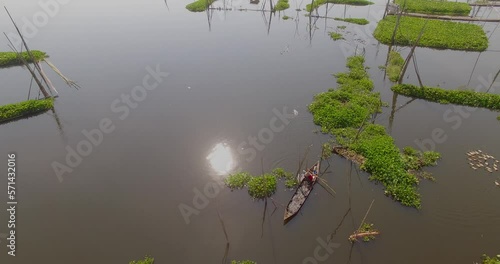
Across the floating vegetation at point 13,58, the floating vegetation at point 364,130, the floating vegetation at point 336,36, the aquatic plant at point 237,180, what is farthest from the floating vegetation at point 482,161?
the floating vegetation at point 13,58

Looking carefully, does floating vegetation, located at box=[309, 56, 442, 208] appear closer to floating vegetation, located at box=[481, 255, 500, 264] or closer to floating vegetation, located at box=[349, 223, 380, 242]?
floating vegetation, located at box=[349, 223, 380, 242]

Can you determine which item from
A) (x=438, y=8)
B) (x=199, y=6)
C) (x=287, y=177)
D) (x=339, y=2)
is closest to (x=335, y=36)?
(x=339, y=2)

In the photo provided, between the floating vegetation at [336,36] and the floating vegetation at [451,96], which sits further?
the floating vegetation at [336,36]

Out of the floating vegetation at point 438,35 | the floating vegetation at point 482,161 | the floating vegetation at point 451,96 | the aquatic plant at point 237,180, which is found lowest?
the floating vegetation at point 482,161

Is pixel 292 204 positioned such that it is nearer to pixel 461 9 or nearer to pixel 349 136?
pixel 349 136

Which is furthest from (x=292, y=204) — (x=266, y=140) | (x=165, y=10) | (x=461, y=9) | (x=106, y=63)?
(x=461, y=9)

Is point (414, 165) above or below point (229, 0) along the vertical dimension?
below

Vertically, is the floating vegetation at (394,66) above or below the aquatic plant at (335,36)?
below

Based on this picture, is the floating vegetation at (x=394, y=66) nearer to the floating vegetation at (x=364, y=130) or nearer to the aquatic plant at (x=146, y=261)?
the floating vegetation at (x=364, y=130)
